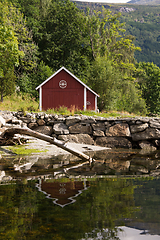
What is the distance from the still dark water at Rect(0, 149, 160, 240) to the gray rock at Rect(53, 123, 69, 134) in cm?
741

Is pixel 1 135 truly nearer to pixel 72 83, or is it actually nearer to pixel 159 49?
pixel 72 83

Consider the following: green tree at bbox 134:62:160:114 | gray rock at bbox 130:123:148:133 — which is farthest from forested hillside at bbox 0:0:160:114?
gray rock at bbox 130:123:148:133

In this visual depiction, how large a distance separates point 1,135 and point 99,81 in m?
19.0

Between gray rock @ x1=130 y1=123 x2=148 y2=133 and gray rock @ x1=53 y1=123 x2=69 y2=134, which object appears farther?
gray rock @ x1=53 y1=123 x2=69 y2=134

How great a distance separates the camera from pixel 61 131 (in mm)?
14023

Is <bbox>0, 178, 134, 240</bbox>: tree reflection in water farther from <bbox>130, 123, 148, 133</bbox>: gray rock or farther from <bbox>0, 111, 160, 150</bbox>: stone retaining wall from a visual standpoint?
<bbox>130, 123, 148, 133</bbox>: gray rock

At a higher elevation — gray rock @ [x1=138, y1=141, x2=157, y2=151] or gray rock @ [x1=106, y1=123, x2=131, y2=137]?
gray rock @ [x1=106, y1=123, x2=131, y2=137]

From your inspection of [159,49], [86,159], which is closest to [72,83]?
[86,159]

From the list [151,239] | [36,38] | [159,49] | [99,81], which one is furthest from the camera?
[159,49]

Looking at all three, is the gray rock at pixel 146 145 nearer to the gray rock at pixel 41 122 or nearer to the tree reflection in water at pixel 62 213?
the gray rock at pixel 41 122

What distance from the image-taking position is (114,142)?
13.8 m

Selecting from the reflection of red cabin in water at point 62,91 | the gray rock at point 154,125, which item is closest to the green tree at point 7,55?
the reflection of red cabin in water at point 62,91

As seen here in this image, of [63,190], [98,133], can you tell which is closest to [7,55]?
[98,133]

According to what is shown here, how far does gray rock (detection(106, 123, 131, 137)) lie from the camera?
13773 mm
